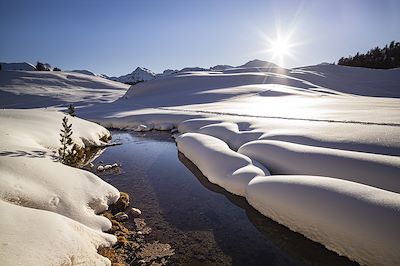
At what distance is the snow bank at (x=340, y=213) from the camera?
475 cm

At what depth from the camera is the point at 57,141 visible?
11.7 metres

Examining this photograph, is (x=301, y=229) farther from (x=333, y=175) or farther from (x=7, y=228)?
(x=7, y=228)

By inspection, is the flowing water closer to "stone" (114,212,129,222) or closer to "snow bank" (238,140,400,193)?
"stone" (114,212,129,222)

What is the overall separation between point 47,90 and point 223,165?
55.4 m

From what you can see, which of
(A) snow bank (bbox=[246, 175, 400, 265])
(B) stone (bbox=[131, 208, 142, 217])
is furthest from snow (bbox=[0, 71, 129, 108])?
(A) snow bank (bbox=[246, 175, 400, 265])

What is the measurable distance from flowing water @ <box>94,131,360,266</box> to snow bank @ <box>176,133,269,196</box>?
0.93 feet

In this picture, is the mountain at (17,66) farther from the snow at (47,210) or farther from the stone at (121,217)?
the stone at (121,217)

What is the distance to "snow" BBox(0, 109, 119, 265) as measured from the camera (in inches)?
160

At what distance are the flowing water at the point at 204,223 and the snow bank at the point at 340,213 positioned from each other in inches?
11.8

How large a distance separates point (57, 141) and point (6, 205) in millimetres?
7513

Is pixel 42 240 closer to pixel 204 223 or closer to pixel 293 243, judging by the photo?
pixel 204 223

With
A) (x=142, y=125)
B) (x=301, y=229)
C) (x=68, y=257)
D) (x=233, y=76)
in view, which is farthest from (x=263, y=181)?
(x=233, y=76)

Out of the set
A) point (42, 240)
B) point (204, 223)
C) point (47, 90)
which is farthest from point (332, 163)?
point (47, 90)

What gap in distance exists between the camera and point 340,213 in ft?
17.8
